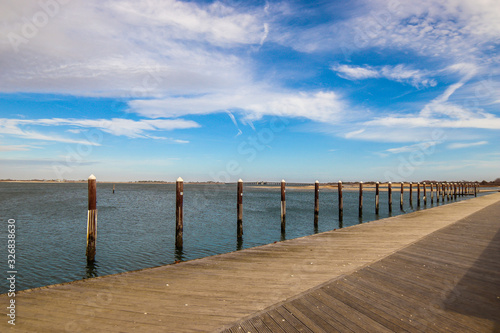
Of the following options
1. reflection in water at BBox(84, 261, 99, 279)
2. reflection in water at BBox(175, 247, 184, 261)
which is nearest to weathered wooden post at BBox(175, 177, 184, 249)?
reflection in water at BBox(175, 247, 184, 261)

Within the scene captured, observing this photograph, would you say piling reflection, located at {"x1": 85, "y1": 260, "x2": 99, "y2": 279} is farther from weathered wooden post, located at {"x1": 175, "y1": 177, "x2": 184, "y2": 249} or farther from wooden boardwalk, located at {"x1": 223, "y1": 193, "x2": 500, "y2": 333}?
wooden boardwalk, located at {"x1": 223, "y1": 193, "x2": 500, "y2": 333}

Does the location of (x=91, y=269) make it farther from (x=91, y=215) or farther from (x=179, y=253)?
(x=179, y=253)

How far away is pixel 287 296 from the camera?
4938mm

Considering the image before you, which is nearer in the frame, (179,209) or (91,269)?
(91,269)

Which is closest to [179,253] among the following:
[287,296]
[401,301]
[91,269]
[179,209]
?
[179,209]

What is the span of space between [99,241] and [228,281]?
12561 millimetres

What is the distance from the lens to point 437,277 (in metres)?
5.96

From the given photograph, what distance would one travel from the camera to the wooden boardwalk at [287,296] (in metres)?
3.99

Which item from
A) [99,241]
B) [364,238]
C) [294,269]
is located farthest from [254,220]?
[294,269]

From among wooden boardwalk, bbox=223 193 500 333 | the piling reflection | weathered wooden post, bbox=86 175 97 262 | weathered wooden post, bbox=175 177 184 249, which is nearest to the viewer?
wooden boardwalk, bbox=223 193 500 333

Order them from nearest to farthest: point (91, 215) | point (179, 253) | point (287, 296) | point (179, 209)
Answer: point (287, 296) → point (91, 215) → point (179, 209) → point (179, 253)

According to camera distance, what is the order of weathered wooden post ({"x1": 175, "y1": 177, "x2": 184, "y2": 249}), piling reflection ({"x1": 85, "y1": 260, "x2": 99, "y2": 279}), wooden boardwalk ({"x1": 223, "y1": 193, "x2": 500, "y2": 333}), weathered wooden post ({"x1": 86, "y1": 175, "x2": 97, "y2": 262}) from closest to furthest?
wooden boardwalk ({"x1": 223, "y1": 193, "x2": 500, "y2": 333})
piling reflection ({"x1": 85, "y1": 260, "x2": 99, "y2": 279})
weathered wooden post ({"x1": 86, "y1": 175, "x2": 97, "y2": 262})
weathered wooden post ({"x1": 175, "y1": 177, "x2": 184, "y2": 249})

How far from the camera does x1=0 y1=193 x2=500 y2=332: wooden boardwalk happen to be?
3988 millimetres

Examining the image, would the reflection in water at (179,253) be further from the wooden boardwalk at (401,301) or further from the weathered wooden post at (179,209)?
the wooden boardwalk at (401,301)
